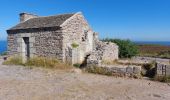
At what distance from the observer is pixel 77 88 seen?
361 inches

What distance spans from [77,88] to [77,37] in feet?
24.6

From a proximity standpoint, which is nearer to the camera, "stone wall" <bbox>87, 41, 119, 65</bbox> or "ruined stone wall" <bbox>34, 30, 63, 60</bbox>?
"stone wall" <bbox>87, 41, 119, 65</bbox>

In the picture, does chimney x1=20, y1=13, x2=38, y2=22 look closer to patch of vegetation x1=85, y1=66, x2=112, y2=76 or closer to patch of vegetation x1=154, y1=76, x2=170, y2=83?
patch of vegetation x1=85, y1=66, x2=112, y2=76

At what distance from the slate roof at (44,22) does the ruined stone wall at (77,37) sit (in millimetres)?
520

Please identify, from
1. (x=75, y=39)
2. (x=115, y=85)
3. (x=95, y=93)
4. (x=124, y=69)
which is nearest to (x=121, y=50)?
(x=75, y=39)

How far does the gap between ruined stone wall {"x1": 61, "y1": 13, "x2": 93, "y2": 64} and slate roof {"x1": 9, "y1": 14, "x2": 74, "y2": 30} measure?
1.71 feet

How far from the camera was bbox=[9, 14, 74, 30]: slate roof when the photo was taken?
15.5 metres

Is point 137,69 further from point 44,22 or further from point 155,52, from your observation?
point 155,52

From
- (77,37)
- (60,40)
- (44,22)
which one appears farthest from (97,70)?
(44,22)

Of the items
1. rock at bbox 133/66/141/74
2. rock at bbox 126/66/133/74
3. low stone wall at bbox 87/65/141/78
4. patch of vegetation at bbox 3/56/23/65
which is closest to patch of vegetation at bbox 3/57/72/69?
patch of vegetation at bbox 3/56/23/65

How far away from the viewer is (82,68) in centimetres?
1361

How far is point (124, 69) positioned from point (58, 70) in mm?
4145

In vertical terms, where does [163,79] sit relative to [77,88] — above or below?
above

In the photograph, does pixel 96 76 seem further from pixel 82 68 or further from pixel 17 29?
pixel 17 29
